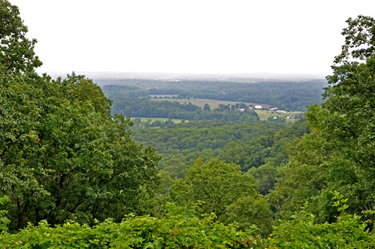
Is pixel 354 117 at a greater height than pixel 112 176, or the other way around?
pixel 354 117

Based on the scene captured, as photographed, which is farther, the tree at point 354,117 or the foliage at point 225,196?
the foliage at point 225,196

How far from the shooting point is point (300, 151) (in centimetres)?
2786

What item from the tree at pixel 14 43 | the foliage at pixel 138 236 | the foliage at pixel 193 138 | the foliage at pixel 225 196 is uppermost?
the tree at pixel 14 43

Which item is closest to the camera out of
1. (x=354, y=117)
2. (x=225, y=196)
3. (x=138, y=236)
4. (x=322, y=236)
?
(x=138, y=236)

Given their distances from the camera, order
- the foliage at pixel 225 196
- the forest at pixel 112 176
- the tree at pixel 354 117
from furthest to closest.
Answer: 1. the foliage at pixel 225 196
2. the tree at pixel 354 117
3. the forest at pixel 112 176

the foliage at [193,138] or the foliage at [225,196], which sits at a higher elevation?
the foliage at [225,196]

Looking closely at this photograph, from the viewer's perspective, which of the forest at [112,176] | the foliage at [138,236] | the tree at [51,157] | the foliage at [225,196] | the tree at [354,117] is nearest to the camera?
the foliage at [138,236]

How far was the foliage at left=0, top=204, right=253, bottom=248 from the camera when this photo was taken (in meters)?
7.28

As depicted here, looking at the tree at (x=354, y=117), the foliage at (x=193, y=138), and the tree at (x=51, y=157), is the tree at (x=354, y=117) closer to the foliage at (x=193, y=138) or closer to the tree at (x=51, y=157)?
the tree at (x=51, y=157)

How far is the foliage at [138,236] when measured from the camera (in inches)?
287

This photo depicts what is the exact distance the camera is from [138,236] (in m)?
7.66

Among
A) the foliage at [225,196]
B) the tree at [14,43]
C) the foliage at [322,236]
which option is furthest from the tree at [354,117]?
the tree at [14,43]

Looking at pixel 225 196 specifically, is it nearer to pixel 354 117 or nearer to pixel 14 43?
pixel 354 117

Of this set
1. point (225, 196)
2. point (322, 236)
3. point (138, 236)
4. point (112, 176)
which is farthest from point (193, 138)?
point (138, 236)
